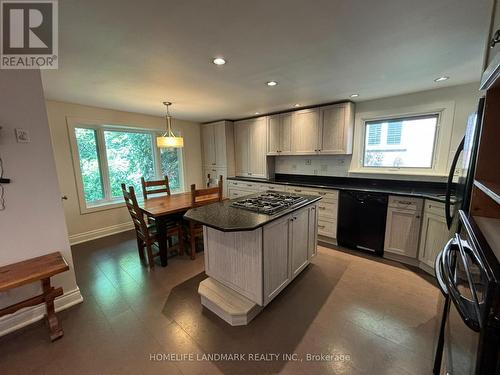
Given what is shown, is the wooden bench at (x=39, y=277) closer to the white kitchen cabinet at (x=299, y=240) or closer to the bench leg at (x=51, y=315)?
the bench leg at (x=51, y=315)

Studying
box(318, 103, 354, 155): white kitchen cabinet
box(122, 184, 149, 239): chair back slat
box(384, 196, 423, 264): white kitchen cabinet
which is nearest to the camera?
box(122, 184, 149, 239): chair back slat

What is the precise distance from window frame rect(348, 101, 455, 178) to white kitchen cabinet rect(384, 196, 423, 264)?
0.69 metres

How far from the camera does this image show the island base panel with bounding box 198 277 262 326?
1.76 metres

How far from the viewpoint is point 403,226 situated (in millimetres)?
2660

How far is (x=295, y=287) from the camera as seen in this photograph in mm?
2270

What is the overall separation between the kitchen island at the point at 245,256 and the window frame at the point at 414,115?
1852 millimetres

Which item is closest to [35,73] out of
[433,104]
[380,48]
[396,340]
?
[380,48]

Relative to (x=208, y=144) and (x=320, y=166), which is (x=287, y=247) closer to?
(x=320, y=166)

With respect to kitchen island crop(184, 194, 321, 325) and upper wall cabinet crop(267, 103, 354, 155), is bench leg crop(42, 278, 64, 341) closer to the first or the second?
kitchen island crop(184, 194, 321, 325)

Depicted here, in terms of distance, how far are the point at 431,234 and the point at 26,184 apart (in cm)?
413

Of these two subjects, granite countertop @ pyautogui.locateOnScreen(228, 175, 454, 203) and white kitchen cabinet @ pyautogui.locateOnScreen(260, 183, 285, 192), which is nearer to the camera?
granite countertop @ pyautogui.locateOnScreen(228, 175, 454, 203)

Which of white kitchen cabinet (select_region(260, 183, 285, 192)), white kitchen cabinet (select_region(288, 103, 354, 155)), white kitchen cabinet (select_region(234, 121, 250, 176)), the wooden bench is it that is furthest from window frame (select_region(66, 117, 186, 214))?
white kitchen cabinet (select_region(288, 103, 354, 155))

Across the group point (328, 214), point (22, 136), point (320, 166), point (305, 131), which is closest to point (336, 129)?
point (305, 131)

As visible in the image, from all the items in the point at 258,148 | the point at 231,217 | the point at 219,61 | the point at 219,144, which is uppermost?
the point at 219,61
